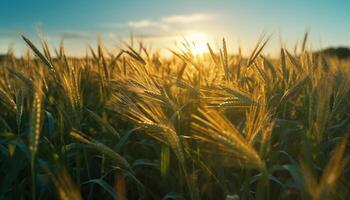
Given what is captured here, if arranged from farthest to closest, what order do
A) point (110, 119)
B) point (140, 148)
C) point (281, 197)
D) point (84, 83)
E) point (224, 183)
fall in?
point (84, 83), point (110, 119), point (140, 148), point (281, 197), point (224, 183)

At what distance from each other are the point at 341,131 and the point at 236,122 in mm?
609

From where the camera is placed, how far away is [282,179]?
84.4 inches

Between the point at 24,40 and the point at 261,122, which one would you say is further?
the point at 24,40

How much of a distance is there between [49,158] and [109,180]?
0.48m

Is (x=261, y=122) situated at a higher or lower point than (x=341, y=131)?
higher

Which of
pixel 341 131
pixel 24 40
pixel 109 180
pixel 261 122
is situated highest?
pixel 24 40

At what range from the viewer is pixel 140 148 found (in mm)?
2641

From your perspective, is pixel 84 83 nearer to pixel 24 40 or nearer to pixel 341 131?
pixel 24 40

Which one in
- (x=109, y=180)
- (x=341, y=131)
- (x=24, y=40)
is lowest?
(x=109, y=180)

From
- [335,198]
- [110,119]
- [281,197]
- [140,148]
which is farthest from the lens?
[110,119]

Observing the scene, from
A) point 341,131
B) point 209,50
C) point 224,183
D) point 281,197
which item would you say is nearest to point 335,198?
point 281,197

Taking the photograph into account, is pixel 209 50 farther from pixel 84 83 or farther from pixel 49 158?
pixel 84 83

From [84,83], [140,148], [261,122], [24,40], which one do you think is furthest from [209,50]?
[84,83]

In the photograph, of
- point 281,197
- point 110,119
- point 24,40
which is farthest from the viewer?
point 110,119
